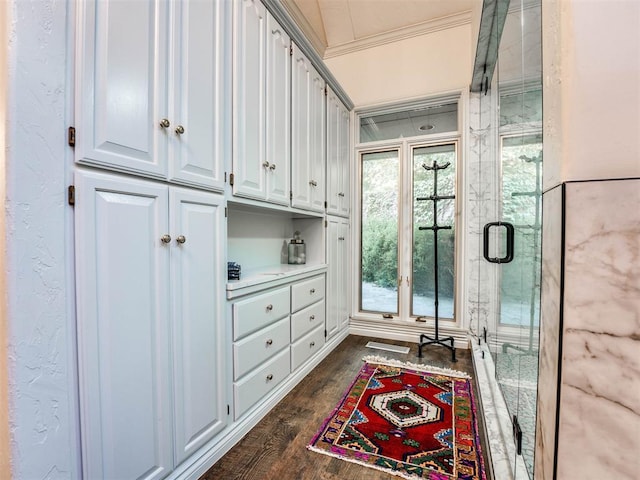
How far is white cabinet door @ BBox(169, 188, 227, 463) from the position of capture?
1197mm

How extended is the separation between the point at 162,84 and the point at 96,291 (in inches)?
31.0

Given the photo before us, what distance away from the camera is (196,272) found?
50.5 inches

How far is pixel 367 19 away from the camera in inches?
121

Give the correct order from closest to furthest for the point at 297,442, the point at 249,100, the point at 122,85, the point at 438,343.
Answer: the point at 122,85 < the point at 297,442 < the point at 249,100 < the point at 438,343

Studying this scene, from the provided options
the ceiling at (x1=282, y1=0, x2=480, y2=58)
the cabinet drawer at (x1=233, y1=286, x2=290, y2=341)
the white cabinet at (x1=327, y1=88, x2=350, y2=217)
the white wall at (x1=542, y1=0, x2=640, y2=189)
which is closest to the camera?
the white wall at (x1=542, y1=0, x2=640, y2=189)

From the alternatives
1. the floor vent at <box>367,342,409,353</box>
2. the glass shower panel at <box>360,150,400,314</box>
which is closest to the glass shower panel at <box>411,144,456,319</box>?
the glass shower panel at <box>360,150,400,314</box>

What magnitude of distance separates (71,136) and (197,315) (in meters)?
0.78

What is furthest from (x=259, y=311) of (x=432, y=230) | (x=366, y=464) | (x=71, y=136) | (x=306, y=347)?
(x=432, y=230)

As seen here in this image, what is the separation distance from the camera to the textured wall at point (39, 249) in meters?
0.75

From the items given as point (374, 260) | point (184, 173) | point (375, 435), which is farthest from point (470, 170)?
point (184, 173)

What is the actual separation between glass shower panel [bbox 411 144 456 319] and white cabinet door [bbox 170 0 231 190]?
6.94ft

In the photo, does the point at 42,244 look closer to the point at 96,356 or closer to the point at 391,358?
the point at 96,356

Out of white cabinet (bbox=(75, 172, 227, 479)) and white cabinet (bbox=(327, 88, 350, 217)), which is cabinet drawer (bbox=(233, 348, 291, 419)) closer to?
white cabinet (bbox=(75, 172, 227, 479))

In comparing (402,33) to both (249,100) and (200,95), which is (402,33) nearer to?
(249,100)
